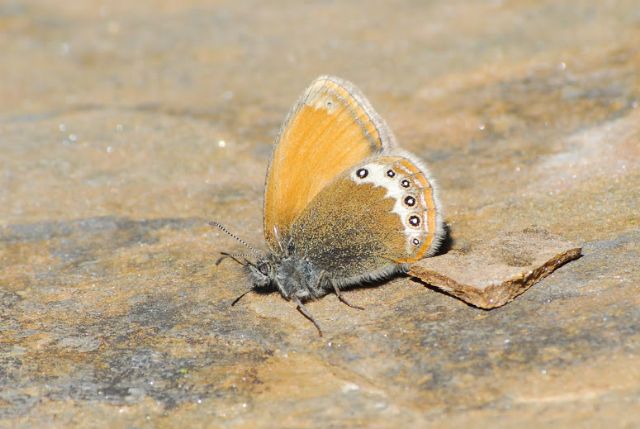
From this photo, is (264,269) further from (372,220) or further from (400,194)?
(400,194)

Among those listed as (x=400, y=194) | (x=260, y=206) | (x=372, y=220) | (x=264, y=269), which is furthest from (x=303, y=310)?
(x=260, y=206)

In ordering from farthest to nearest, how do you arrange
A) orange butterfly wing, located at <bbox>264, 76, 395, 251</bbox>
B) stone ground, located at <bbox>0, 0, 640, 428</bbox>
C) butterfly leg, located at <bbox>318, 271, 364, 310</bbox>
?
orange butterfly wing, located at <bbox>264, 76, 395, 251</bbox>, butterfly leg, located at <bbox>318, 271, 364, 310</bbox>, stone ground, located at <bbox>0, 0, 640, 428</bbox>

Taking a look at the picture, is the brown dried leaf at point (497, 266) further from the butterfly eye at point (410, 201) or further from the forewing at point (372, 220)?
the butterfly eye at point (410, 201)

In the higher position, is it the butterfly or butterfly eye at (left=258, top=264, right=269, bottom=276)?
the butterfly

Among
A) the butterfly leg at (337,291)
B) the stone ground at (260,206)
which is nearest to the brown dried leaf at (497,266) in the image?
the stone ground at (260,206)

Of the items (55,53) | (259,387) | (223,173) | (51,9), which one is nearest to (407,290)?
(259,387)

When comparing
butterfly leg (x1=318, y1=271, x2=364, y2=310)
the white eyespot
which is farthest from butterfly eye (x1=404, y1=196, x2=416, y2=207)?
butterfly leg (x1=318, y1=271, x2=364, y2=310)

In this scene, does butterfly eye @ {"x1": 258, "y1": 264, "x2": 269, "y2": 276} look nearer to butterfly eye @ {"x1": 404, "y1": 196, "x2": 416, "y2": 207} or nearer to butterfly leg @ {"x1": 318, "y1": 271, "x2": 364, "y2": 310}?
butterfly leg @ {"x1": 318, "y1": 271, "x2": 364, "y2": 310}
